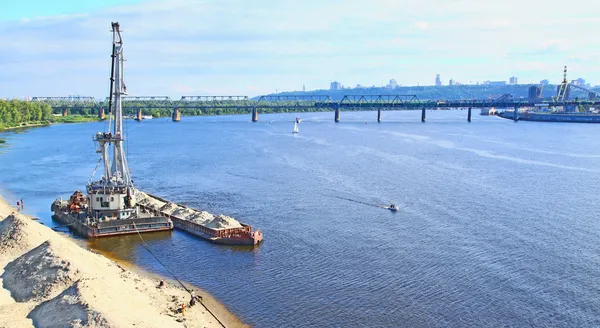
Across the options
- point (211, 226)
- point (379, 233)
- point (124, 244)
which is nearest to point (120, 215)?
point (124, 244)

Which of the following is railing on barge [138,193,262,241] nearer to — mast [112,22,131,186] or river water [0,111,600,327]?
river water [0,111,600,327]

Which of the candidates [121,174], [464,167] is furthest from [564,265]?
[464,167]

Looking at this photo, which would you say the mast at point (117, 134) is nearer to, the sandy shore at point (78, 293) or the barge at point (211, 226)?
the barge at point (211, 226)

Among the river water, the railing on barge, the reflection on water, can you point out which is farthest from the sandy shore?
the railing on barge

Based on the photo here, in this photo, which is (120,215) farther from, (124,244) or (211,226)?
(211,226)

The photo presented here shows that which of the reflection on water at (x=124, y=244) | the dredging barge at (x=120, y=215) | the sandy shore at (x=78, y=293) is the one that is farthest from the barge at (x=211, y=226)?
the sandy shore at (x=78, y=293)
